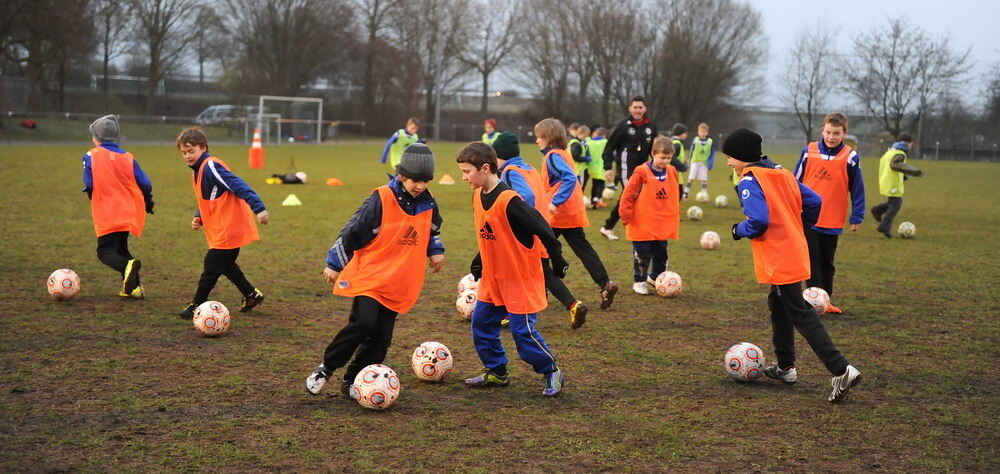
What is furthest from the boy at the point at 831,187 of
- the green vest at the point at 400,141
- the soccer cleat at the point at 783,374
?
the green vest at the point at 400,141

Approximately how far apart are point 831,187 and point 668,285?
6.23 feet

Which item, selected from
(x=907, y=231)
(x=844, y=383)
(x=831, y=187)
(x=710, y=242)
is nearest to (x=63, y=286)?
(x=844, y=383)

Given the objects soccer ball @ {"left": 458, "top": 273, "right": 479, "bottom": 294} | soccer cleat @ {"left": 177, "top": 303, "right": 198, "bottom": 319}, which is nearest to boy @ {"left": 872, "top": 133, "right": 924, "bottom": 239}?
soccer ball @ {"left": 458, "top": 273, "right": 479, "bottom": 294}

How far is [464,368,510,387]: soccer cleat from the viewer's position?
6129 millimetres

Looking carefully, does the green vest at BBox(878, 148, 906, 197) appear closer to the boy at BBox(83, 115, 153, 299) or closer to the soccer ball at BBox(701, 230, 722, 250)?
the soccer ball at BBox(701, 230, 722, 250)

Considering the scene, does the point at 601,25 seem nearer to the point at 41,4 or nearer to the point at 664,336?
the point at 41,4

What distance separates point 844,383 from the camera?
5.75m

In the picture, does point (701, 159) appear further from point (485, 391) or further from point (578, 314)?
point (485, 391)

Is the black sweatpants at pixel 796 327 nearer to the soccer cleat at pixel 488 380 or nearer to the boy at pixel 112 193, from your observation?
the soccer cleat at pixel 488 380

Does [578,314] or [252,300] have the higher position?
[578,314]

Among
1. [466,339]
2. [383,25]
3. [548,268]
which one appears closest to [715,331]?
[548,268]

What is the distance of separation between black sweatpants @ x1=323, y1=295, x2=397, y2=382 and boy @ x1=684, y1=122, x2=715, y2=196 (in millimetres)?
16457

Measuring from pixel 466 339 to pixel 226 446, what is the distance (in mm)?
2987

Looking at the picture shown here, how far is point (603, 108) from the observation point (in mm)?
63094
